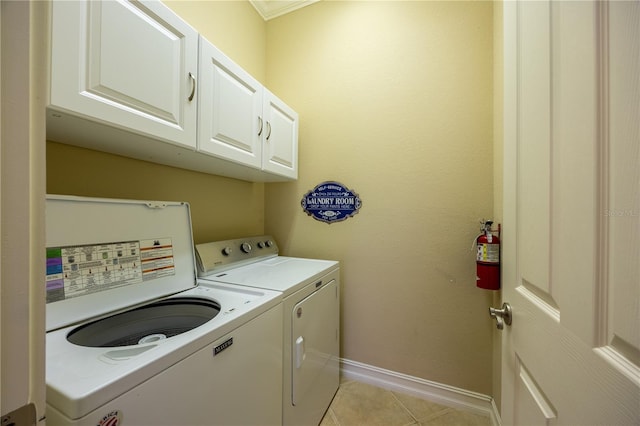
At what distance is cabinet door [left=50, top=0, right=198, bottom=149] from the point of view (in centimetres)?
73

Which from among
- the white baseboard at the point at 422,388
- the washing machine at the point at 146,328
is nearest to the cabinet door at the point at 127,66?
the washing machine at the point at 146,328

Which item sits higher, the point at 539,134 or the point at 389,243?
the point at 539,134

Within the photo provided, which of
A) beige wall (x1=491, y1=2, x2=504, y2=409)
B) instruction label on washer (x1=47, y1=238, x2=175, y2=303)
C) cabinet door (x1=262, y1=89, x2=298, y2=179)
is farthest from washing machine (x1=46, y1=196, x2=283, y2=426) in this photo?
beige wall (x1=491, y1=2, x2=504, y2=409)

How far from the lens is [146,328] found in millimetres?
1087

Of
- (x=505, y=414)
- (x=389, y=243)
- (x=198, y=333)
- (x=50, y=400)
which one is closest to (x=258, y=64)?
(x=389, y=243)

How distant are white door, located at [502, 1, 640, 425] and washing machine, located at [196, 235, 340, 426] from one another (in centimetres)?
89

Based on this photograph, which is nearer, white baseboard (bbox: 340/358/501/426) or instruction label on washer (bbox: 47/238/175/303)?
instruction label on washer (bbox: 47/238/175/303)

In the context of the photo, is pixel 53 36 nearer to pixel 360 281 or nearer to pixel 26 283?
pixel 26 283

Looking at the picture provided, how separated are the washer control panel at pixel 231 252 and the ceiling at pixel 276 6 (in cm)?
205

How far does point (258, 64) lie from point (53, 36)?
174 centimetres

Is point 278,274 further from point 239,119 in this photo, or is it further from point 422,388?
point 422,388

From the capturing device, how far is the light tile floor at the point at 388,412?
60.1 inches

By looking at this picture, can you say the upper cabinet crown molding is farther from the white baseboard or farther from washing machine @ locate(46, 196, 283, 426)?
the white baseboard

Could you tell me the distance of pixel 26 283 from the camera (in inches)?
12.6
